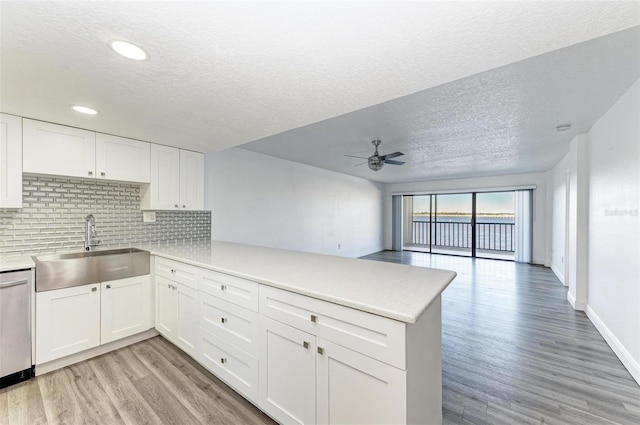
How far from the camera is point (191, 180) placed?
11.2 ft

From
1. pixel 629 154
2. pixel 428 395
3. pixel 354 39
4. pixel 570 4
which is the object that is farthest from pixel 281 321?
pixel 629 154

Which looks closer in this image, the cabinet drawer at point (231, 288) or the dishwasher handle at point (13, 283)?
the cabinet drawer at point (231, 288)

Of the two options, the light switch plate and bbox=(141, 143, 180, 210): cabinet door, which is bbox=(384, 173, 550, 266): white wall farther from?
the light switch plate

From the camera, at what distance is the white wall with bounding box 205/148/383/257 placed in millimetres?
4012

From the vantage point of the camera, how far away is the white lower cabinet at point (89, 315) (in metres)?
2.12

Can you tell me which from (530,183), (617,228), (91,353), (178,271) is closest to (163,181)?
(178,271)

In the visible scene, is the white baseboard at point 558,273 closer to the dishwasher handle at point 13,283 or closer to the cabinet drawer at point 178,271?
the cabinet drawer at point 178,271

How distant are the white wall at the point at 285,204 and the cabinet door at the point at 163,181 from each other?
0.53 meters

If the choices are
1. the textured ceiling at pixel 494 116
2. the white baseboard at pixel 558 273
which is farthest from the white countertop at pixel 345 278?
the white baseboard at pixel 558 273

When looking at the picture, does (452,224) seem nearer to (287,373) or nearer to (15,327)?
(287,373)

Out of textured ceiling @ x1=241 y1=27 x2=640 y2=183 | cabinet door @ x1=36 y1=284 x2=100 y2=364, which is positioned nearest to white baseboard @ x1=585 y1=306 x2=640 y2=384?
textured ceiling @ x1=241 y1=27 x2=640 y2=183

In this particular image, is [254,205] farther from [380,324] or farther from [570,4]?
[570,4]

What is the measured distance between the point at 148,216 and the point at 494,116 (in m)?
4.11

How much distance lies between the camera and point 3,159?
212 cm
